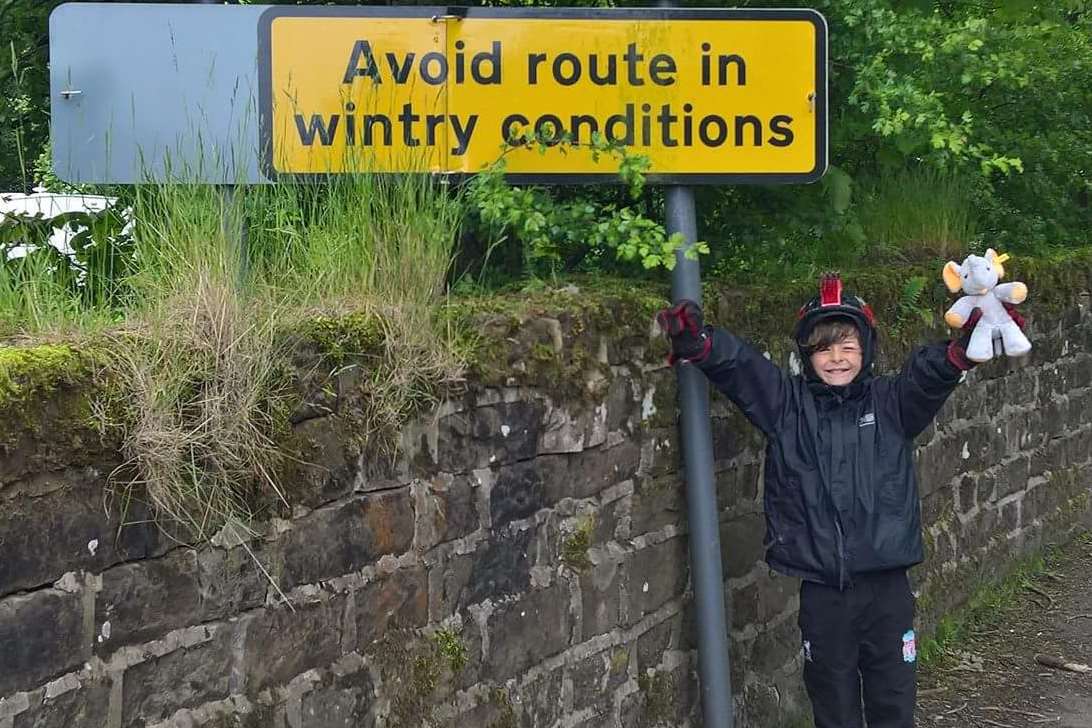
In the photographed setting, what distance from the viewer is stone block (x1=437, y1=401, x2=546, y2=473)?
305 cm

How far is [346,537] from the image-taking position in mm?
2760

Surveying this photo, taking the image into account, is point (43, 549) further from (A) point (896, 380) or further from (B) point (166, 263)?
(A) point (896, 380)

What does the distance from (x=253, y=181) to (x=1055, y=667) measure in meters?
4.19

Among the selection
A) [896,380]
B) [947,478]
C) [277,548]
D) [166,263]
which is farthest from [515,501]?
[947,478]

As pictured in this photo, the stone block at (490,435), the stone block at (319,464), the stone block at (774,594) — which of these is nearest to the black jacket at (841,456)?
the stone block at (774,594)

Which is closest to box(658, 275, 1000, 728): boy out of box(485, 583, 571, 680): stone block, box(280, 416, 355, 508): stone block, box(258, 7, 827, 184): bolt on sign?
box(258, 7, 827, 184): bolt on sign

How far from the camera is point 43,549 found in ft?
7.08

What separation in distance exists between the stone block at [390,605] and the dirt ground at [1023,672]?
273 centimetres

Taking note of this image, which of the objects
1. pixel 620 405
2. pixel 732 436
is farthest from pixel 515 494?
pixel 732 436

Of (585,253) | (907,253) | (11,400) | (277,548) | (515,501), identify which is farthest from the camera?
(907,253)

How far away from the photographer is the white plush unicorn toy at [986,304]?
→ 3.52 meters

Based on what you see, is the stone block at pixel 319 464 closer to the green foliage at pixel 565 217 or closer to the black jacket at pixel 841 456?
the green foliage at pixel 565 217

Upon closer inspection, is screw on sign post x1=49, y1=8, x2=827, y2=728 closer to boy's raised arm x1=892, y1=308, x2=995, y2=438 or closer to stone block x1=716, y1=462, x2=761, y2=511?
stone block x1=716, y1=462, x2=761, y2=511

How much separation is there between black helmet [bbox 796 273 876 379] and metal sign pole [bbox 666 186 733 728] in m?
0.37
